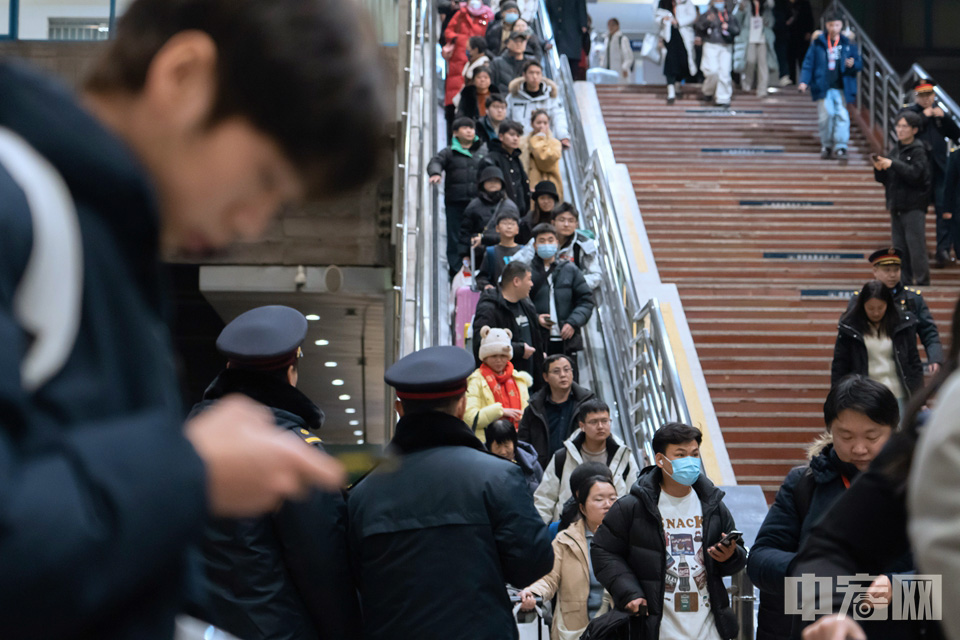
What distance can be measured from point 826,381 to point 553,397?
149 inches

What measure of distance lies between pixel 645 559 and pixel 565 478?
1523mm

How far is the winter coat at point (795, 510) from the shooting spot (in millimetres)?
3504

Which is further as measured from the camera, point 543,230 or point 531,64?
point 531,64

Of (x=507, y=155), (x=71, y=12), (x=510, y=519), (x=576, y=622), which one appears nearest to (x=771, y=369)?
(x=507, y=155)

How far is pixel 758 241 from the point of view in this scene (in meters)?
13.0

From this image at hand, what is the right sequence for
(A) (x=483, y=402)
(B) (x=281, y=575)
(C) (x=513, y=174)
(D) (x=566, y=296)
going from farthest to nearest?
1. (C) (x=513, y=174)
2. (D) (x=566, y=296)
3. (A) (x=483, y=402)
4. (B) (x=281, y=575)

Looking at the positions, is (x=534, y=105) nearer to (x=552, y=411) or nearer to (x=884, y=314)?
(x=884, y=314)

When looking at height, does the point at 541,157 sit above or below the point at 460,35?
below

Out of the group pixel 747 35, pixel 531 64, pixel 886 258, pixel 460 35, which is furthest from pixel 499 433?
pixel 747 35

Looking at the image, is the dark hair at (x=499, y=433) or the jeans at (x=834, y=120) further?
the jeans at (x=834, y=120)

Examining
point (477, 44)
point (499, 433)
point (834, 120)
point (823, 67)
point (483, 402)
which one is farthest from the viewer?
point (823, 67)

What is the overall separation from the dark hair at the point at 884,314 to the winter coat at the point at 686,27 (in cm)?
993

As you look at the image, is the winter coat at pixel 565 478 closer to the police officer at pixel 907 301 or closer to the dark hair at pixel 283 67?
the police officer at pixel 907 301

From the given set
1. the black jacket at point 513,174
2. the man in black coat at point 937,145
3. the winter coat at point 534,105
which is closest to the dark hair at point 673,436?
the black jacket at point 513,174
